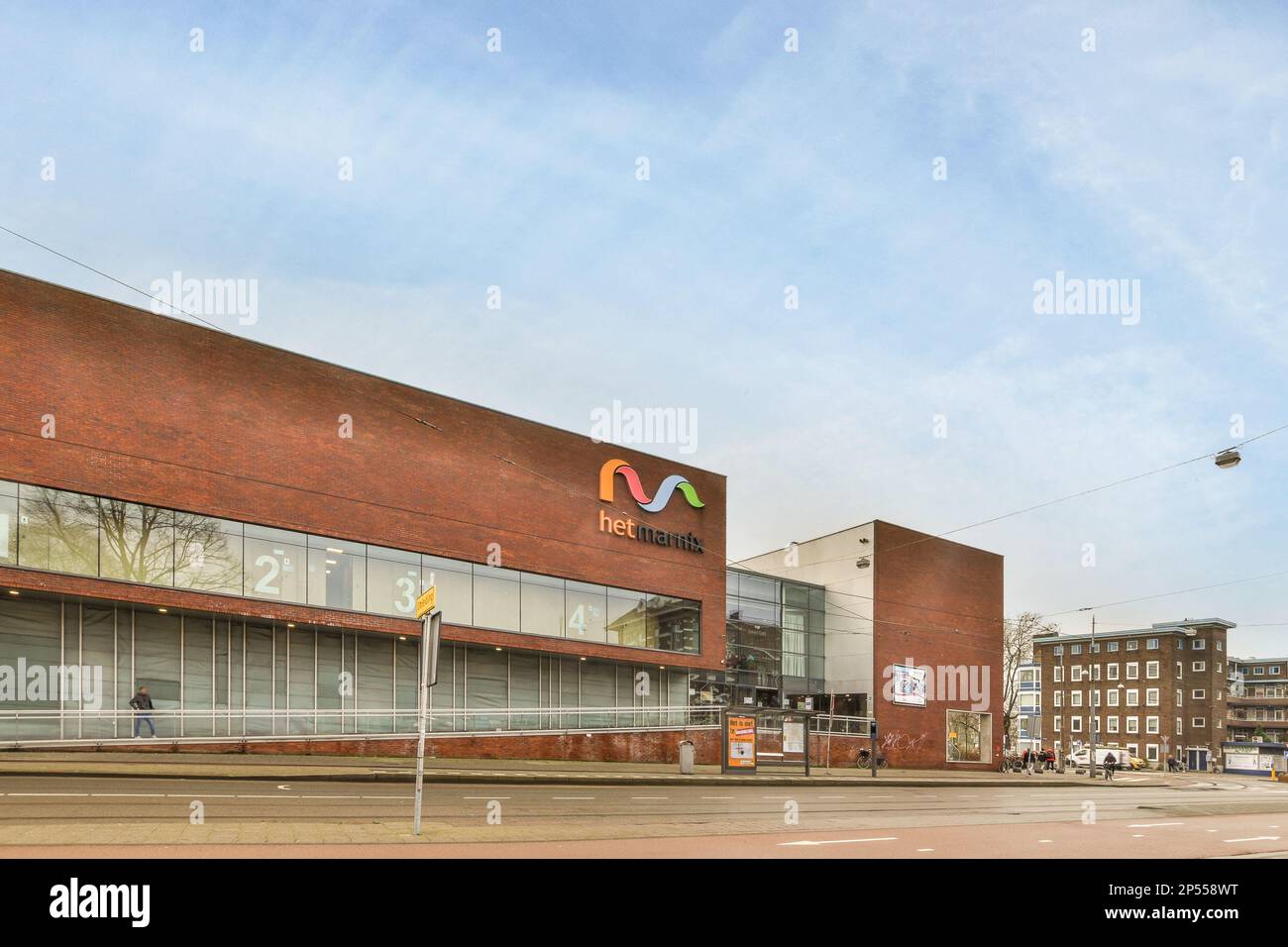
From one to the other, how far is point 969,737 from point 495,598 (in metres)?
30.2

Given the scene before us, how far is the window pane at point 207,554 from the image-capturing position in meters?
27.1

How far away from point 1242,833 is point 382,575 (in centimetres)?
2316

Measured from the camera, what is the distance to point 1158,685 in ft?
326

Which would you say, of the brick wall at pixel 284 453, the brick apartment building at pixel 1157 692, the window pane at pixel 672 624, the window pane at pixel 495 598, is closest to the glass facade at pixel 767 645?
the window pane at pixel 672 624

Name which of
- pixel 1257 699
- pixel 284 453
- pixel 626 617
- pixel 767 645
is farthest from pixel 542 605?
pixel 1257 699

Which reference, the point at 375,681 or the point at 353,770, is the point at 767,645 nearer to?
the point at 375,681

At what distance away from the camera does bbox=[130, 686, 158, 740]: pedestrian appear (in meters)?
25.5

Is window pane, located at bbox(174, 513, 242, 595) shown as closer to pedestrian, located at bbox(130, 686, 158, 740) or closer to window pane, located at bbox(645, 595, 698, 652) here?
pedestrian, located at bbox(130, 686, 158, 740)

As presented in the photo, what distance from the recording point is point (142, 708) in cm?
2556

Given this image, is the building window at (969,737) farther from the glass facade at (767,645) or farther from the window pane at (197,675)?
the window pane at (197,675)

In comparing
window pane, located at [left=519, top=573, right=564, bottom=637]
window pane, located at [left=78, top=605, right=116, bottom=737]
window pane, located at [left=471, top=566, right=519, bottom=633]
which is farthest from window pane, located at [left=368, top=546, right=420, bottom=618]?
window pane, located at [left=78, top=605, right=116, bottom=737]

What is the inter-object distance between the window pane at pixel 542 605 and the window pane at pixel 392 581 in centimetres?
434

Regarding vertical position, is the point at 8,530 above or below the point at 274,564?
above
